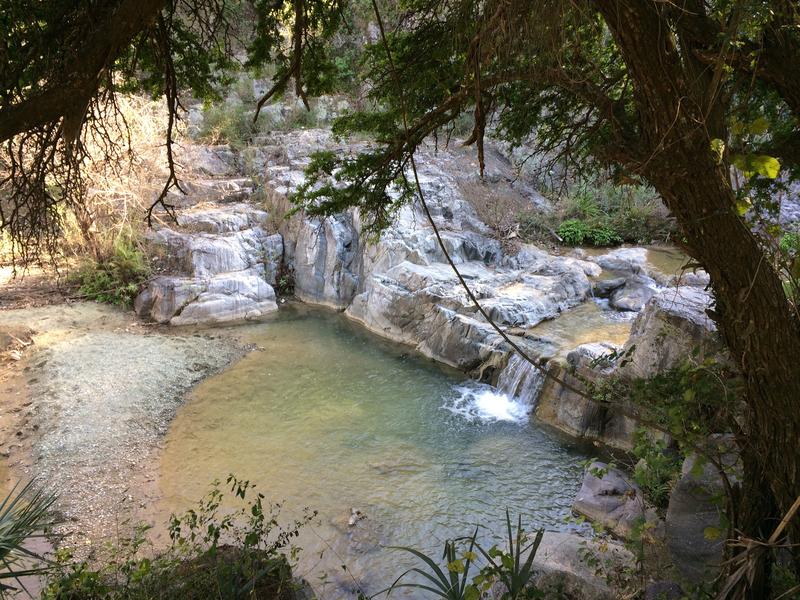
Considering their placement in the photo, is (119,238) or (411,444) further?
(119,238)

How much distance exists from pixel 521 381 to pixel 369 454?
8.99ft

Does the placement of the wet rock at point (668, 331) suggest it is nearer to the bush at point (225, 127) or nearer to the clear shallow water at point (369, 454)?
A: the clear shallow water at point (369, 454)

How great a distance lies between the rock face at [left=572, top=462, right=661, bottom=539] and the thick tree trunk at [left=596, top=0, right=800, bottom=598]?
301 cm

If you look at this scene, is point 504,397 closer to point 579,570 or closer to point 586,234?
point 579,570

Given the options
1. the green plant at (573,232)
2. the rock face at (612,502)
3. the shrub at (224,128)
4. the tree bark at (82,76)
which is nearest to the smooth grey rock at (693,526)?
the rock face at (612,502)

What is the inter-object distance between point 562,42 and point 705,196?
1.11 metres

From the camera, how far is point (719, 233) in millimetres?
2283

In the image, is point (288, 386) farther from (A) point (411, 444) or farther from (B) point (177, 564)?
(B) point (177, 564)

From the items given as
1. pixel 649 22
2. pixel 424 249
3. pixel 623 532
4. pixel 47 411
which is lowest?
pixel 47 411

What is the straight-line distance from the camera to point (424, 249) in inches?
468

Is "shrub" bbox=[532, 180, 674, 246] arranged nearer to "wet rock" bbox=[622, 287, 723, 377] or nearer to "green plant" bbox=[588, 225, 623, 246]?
"green plant" bbox=[588, 225, 623, 246]

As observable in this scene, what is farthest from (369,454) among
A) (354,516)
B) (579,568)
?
(579,568)

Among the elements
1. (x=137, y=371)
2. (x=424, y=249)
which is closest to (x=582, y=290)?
(x=424, y=249)

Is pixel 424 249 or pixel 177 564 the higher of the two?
pixel 424 249
